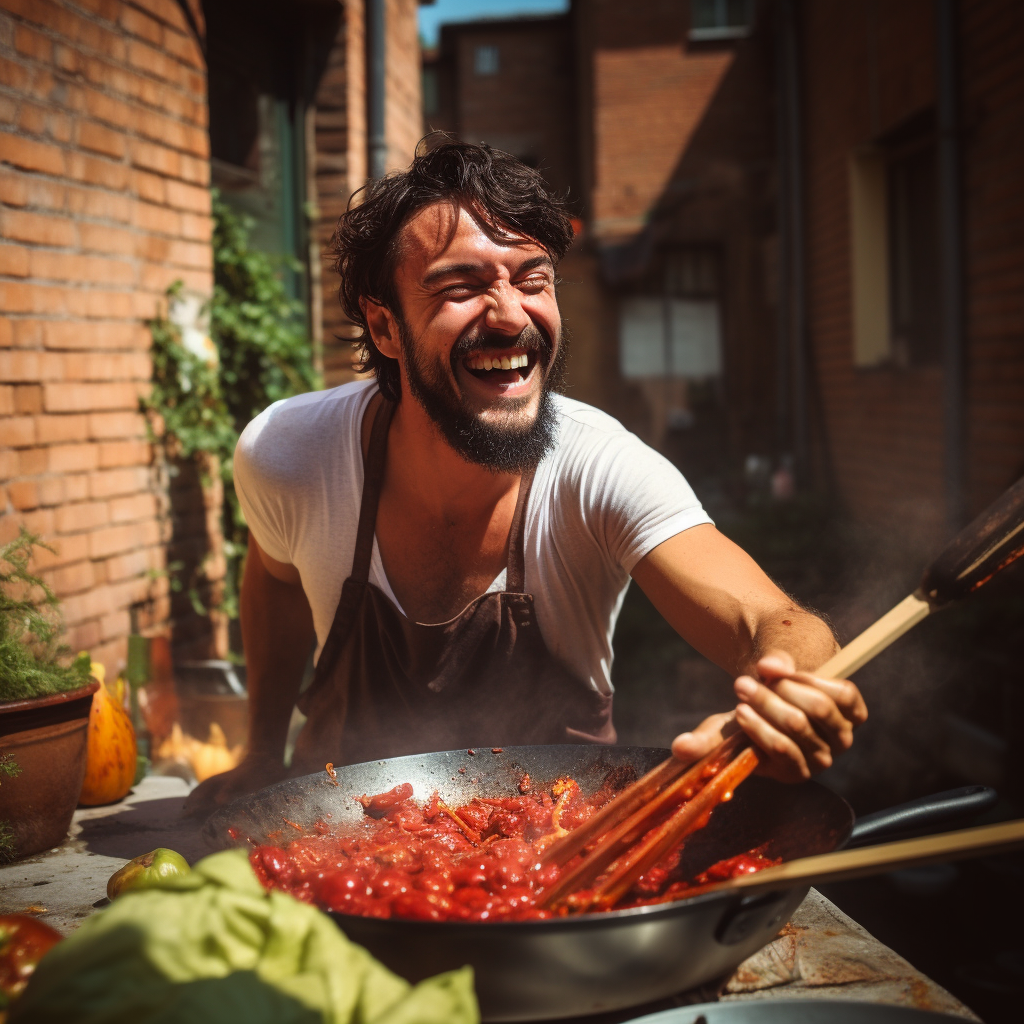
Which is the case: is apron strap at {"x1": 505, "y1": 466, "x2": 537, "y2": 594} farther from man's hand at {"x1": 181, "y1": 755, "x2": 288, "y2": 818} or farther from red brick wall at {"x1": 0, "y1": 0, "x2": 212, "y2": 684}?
red brick wall at {"x1": 0, "y1": 0, "x2": 212, "y2": 684}

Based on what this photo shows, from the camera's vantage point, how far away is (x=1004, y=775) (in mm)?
4438

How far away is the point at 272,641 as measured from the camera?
2744mm

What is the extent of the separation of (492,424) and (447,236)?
0.49 m

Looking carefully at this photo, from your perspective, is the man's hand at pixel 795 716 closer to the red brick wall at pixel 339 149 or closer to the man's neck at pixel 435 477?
the man's neck at pixel 435 477

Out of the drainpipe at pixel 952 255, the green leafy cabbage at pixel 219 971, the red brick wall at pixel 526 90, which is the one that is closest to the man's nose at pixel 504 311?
the green leafy cabbage at pixel 219 971

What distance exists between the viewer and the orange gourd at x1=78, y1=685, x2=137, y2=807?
94.8 inches

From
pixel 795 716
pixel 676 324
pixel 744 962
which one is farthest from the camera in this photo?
pixel 676 324

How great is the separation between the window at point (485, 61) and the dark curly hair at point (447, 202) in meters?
16.1

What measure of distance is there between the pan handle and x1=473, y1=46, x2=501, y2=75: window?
59.2ft

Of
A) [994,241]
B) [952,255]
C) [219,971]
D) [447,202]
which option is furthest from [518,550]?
[952,255]

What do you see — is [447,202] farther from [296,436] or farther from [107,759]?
[107,759]

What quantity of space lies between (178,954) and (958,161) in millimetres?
6663

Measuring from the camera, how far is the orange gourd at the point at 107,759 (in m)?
2.41

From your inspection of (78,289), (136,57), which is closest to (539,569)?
(78,289)
